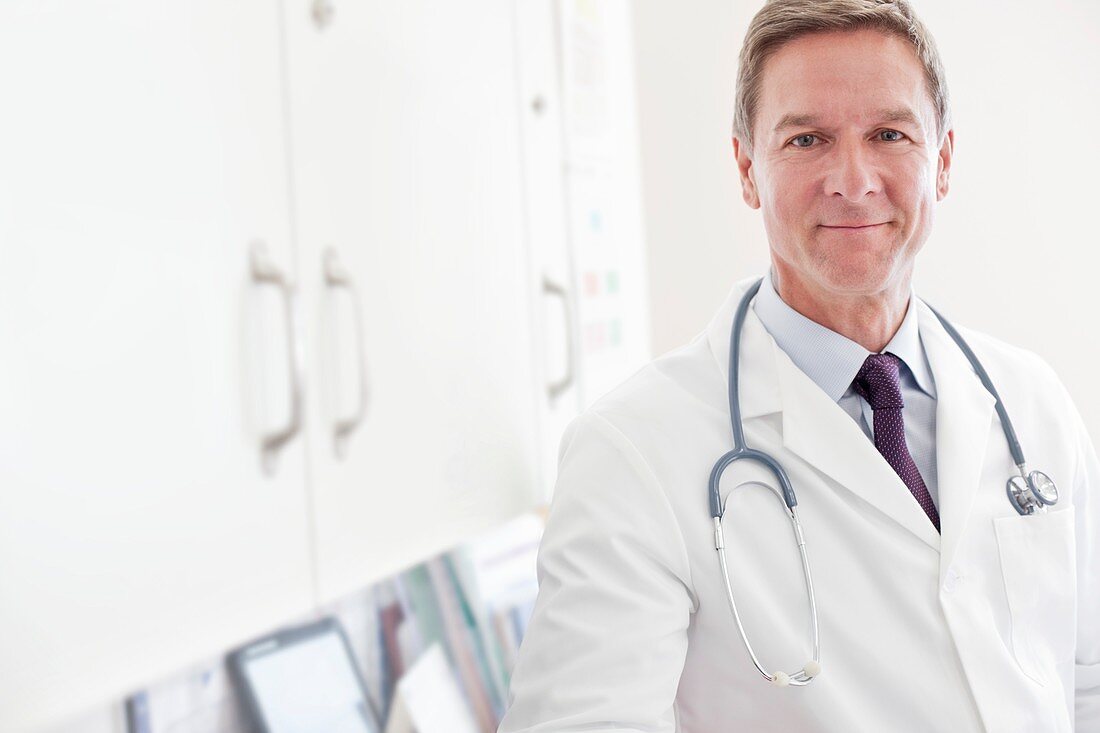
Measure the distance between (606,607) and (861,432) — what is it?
33 centimetres

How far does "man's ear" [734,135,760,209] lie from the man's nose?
140mm

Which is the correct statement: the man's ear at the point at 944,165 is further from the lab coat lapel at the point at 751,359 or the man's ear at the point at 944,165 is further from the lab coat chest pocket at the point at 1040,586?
the lab coat chest pocket at the point at 1040,586

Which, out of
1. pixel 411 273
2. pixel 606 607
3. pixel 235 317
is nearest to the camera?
pixel 606 607

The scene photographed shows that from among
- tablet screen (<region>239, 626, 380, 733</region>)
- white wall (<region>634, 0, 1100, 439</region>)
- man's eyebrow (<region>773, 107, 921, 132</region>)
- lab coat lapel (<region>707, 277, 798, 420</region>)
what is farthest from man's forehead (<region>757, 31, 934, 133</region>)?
tablet screen (<region>239, 626, 380, 733</region>)

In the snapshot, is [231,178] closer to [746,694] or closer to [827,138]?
[827,138]

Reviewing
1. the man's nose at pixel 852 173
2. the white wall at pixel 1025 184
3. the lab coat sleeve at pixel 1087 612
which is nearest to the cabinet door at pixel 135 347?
the man's nose at pixel 852 173

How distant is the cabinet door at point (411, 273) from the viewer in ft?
4.52

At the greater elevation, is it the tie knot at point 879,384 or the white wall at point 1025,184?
the white wall at point 1025,184

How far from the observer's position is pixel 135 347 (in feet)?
3.49

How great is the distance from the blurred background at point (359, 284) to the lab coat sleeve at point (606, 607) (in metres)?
0.47

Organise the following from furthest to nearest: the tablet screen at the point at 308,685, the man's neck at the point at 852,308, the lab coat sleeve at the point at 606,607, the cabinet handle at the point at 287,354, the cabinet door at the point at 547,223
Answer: the cabinet door at the point at 547,223
the tablet screen at the point at 308,685
the cabinet handle at the point at 287,354
the man's neck at the point at 852,308
the lab coat sleeve at the point at 606,607

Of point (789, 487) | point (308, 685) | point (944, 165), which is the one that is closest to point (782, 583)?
point (789, 487)

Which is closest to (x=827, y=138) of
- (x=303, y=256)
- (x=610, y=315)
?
(x=303, y=256)

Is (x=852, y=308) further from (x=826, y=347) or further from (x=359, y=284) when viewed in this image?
(x=359, y=284)
